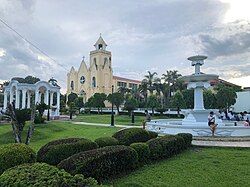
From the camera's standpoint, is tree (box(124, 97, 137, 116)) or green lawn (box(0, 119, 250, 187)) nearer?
green lawn (box(0, 119, 250, 187))

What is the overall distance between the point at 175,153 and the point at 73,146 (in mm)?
4301

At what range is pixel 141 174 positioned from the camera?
26.7 ft

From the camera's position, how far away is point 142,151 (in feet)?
30.0

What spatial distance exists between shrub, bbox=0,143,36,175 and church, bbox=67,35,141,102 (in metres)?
70.3

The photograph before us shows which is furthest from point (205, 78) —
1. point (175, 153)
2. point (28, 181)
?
point (28, 181)

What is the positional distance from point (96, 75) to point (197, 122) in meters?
60.3

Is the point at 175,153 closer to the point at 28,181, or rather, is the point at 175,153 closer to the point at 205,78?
the point at 28,181

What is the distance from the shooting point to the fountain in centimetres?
1634

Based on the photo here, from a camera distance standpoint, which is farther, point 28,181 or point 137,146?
point 137,146

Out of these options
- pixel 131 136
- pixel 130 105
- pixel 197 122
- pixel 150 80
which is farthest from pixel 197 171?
pixel 150 80

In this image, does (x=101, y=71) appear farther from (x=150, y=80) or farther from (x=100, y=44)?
(x=150, y=80)

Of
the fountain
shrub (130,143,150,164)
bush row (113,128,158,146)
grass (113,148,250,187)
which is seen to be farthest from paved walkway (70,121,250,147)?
shrub (130,143,150,164)

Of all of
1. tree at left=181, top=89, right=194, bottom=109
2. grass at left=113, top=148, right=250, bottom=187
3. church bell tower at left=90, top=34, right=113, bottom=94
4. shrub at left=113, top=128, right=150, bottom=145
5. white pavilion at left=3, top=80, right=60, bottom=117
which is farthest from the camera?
church bell tower at left=90, top=34, right=113, bottom=94

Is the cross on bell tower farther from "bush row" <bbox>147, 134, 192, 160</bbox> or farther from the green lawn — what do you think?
the green lawn
